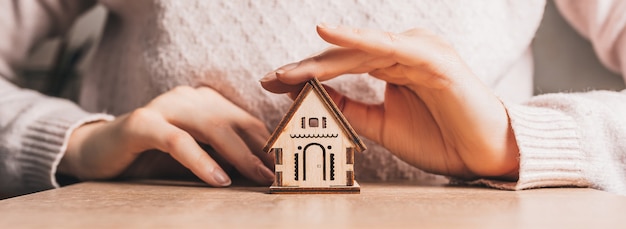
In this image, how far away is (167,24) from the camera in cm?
86

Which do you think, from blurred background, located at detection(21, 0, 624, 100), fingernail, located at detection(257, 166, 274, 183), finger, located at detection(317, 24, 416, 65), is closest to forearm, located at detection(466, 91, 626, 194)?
finger, located at detection(317, 24, 416, 65)

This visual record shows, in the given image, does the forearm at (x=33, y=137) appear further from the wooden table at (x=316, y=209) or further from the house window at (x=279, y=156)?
the house window at (x=279, y=156)

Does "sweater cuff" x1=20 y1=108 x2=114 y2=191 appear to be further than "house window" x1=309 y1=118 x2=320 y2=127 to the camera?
Yes

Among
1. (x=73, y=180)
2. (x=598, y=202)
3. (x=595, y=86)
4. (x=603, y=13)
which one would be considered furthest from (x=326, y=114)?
(x=595, y=86)

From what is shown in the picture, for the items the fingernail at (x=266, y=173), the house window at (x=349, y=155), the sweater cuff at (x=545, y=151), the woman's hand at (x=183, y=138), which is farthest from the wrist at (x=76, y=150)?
the sweater cuff at (x=545, y=151)

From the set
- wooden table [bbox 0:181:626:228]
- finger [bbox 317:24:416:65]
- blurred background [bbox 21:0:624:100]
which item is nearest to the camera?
wooden table [bbox 0:181:626:228]

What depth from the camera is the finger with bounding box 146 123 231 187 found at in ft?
2.21

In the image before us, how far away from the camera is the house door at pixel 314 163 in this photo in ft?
2.01

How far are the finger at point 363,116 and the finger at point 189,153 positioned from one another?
163mm

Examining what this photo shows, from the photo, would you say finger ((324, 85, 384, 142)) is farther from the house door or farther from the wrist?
the wrist

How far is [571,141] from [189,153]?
16.8 inches

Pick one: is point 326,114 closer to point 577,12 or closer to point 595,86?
point 577,12

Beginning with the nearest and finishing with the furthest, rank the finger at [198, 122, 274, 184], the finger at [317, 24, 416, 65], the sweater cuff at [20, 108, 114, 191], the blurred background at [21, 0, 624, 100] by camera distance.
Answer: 1. the finger at [317, 24, 416, 65]
2. the finger at [198, 122, 274, 184]
3. the sweater cuff at [20, 108, 114, 191]
4. the blurred background at [21, 0, 624, 100]

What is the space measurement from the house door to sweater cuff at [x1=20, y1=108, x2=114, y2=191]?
36 cm
